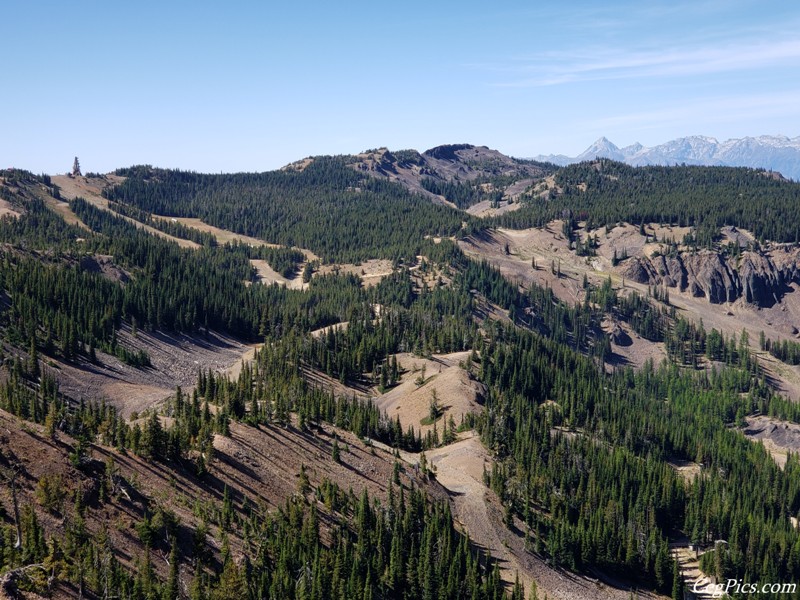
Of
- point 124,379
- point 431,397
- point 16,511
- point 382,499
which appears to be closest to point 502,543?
point 382,499

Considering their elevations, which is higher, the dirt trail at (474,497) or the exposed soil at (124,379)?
the exposed soil at (124,379)

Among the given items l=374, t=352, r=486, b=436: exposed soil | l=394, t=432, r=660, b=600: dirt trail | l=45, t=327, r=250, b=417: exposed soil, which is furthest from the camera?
l=374, t=352, r=486, b=436: exposed soil

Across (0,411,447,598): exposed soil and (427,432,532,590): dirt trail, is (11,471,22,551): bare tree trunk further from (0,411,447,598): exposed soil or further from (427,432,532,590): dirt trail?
(427,432,532,590): dirt trail

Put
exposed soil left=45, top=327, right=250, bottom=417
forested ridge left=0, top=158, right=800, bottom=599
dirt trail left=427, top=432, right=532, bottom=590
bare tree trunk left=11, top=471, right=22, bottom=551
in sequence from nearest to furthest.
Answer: bare tree trunk left=11, top=471, right=22, bottom=551, forested ridge left=0, top=158, right=800, bottom=599, dirt trail left=427, top=432, right=532, bottom=590, exposed soil left=45, top=327, right=250, bottom=417

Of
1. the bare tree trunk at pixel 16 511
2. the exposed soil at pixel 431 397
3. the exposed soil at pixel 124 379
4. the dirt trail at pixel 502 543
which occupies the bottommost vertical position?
the dirt trail at pixel 502 543

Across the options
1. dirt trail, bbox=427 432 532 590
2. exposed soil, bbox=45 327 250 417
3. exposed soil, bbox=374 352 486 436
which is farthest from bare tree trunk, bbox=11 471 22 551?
exposed soil, bbox=374 352 486 436

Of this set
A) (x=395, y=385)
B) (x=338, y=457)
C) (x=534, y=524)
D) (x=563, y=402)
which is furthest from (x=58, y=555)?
(x=563, y=402)

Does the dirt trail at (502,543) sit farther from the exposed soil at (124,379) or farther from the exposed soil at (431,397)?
the exposed soil at (124,379)

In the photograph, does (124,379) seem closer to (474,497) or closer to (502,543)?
(474,497)

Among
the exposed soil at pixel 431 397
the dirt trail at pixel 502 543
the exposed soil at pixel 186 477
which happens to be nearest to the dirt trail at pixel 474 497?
the dirt trail at pixel 502 543

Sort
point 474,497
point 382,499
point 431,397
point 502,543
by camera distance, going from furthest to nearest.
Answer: point 431,397
point 474,497
point 382,499
point 502,543

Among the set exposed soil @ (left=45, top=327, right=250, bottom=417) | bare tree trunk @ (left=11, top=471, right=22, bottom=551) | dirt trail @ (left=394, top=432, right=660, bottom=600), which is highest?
bare tree trunk @ (left=11, top=471, right=22, bottom=551)
